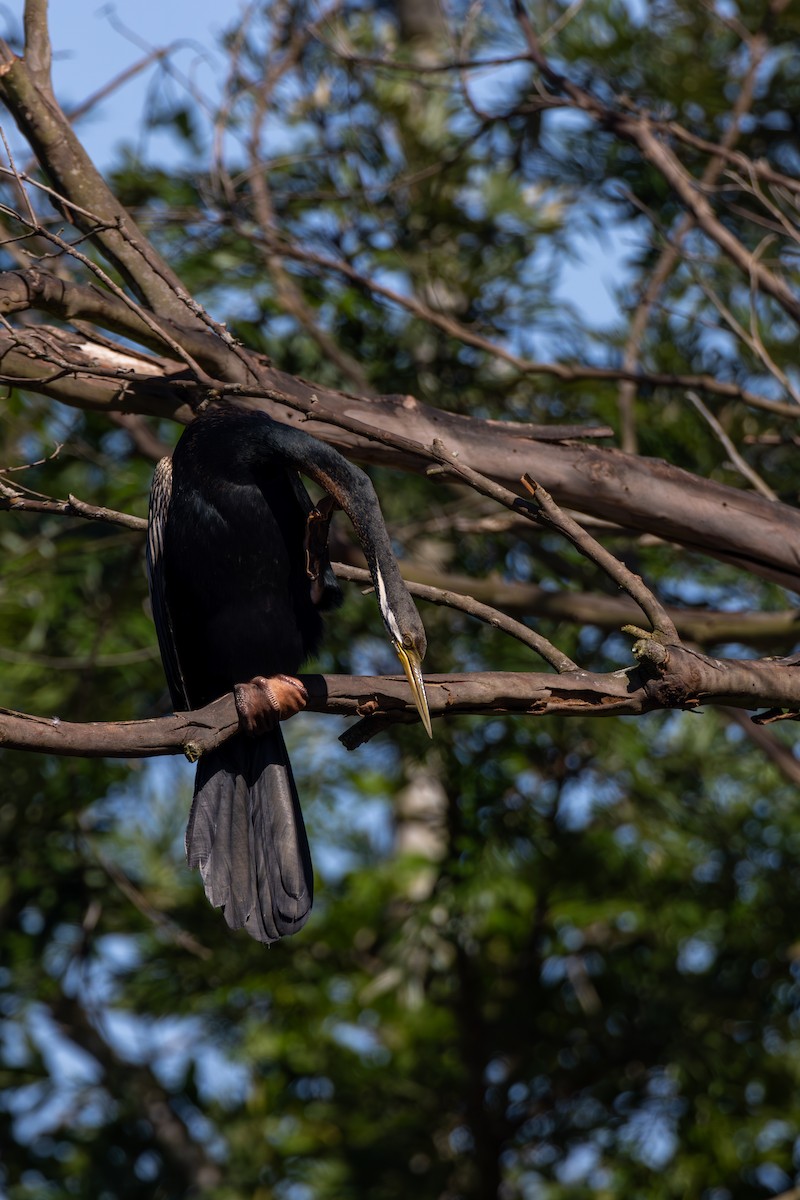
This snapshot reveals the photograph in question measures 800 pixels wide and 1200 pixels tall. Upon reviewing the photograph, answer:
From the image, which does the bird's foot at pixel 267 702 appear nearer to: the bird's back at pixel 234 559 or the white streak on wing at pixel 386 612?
the white streak on wing at pixel 386 612

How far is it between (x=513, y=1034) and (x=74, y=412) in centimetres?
254

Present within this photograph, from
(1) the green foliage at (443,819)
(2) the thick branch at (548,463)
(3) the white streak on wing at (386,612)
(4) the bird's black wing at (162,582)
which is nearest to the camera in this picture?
(3) the white streak on wing at (386,612)

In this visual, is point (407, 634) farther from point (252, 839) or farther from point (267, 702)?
point (252, 839)

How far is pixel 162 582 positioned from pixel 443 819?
65.1 inches

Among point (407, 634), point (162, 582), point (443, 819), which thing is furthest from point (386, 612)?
point (443, 819)

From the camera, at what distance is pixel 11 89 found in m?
2.96

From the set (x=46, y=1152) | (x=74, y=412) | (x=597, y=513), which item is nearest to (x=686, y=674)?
(x=597, y=513)

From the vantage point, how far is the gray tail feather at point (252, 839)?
106 inches

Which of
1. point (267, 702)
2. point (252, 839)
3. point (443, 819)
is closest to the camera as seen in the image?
point (267, 702)

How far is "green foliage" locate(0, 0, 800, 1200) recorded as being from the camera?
4312mm

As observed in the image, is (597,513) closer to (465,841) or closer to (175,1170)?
(465,841)

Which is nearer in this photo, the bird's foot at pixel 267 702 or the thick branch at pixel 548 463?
the bird's foot at pixel 267 702

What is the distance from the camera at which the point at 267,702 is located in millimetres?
2430

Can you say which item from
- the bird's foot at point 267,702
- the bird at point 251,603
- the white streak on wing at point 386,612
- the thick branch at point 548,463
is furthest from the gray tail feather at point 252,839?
the thick branch at point 548,463
